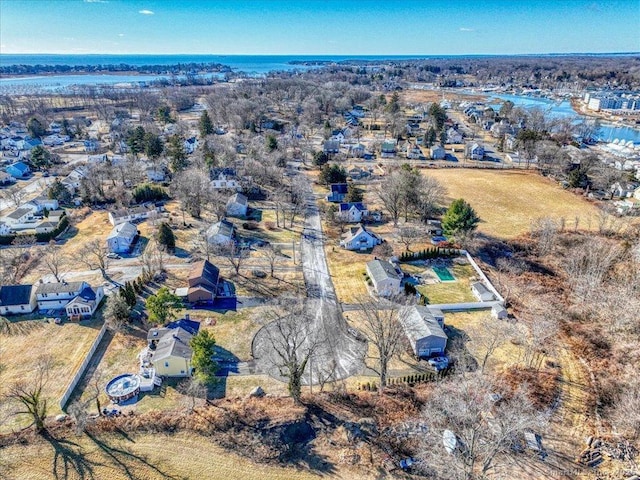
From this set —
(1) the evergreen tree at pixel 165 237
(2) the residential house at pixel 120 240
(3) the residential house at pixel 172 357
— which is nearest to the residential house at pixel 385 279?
(3) the residential house at pixel 172 357

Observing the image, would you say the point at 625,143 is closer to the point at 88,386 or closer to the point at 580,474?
the point at 580,474

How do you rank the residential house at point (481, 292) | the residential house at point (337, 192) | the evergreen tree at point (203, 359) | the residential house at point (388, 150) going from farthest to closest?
the residential house at point (388, 150) < the residential house at point (337, 192) < the residential house at point (481, 292) < the evergreen tree at point (203, 359)

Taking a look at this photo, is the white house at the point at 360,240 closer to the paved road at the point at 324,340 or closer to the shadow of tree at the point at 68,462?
the paved road at the point at 324,340

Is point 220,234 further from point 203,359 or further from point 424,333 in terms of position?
point 424,333

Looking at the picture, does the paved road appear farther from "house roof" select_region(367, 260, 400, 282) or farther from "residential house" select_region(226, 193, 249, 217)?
"residential house" select_region(226, 193, 249, 217)

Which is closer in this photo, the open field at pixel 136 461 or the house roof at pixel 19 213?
the open field at pixel 136 461

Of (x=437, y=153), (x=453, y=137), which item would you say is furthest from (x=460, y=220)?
(x=453, y=137)
